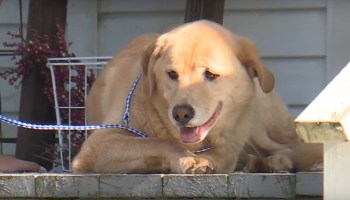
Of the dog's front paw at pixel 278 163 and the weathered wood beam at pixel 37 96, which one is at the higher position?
the weathered wood beam at pixel 37 96

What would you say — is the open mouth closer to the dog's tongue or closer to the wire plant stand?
the dog's tongue

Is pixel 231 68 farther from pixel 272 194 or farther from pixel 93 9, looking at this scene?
pixel 93 9

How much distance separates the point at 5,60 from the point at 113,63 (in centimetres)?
160

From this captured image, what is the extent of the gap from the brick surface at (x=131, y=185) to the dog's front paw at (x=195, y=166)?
0.19 metres

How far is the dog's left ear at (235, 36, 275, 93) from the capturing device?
132 inches

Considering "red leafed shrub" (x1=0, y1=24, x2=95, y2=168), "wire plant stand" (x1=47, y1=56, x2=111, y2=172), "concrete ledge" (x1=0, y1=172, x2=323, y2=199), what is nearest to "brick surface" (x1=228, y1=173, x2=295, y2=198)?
"concrete ledge" (x1=0, y1=172, x2=323, y2=199)

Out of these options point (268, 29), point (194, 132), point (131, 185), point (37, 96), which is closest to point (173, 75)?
point (194, 132)

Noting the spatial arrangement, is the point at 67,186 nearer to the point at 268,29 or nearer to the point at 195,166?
the point at 195,166

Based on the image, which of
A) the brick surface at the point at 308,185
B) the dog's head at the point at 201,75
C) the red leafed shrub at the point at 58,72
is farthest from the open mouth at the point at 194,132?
the red leafed shrub at the point at 58,72

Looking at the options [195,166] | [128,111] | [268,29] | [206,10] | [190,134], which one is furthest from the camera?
[268,29]

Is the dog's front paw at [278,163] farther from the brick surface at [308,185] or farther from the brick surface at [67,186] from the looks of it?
the brick surface at [67,186]

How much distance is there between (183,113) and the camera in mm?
3098

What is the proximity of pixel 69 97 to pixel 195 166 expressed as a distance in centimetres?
171

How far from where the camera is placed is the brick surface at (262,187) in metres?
2.78
